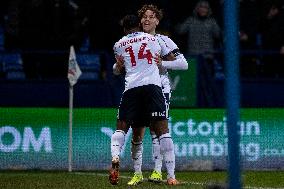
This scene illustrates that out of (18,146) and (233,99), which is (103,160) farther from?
(233,99)

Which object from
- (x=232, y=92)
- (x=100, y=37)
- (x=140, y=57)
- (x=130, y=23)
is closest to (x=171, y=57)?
(x=140, y=57)

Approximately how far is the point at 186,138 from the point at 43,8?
4.13m

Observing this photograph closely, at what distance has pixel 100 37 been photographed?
1962cm

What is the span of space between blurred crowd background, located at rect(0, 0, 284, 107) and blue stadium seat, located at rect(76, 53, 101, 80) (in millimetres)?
20

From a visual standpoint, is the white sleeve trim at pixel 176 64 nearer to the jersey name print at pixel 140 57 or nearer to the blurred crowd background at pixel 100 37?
the jersey name print at pixel 140 57

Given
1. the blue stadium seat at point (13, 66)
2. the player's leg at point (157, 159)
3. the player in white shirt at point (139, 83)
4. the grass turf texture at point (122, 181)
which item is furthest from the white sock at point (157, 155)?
the blue stadium seat at point (13, 66)

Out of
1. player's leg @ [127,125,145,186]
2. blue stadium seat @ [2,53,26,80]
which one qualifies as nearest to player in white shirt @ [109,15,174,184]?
player's leg @ [127,125,145,186]

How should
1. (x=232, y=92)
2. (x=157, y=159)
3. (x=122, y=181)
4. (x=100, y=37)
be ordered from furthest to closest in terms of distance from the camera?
(x=100, y=37), (x=157, y=159), (x=122, y=181), (x=232, y=92)

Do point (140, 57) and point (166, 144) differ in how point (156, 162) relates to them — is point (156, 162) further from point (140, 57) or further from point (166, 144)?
point (140, 57)

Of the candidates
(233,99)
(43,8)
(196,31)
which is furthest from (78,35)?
(233,99)

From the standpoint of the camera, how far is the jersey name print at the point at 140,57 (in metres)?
12.2

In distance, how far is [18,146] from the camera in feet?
54.9

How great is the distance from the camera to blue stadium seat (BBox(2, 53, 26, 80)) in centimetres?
1839

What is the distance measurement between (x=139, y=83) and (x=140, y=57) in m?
0.35
